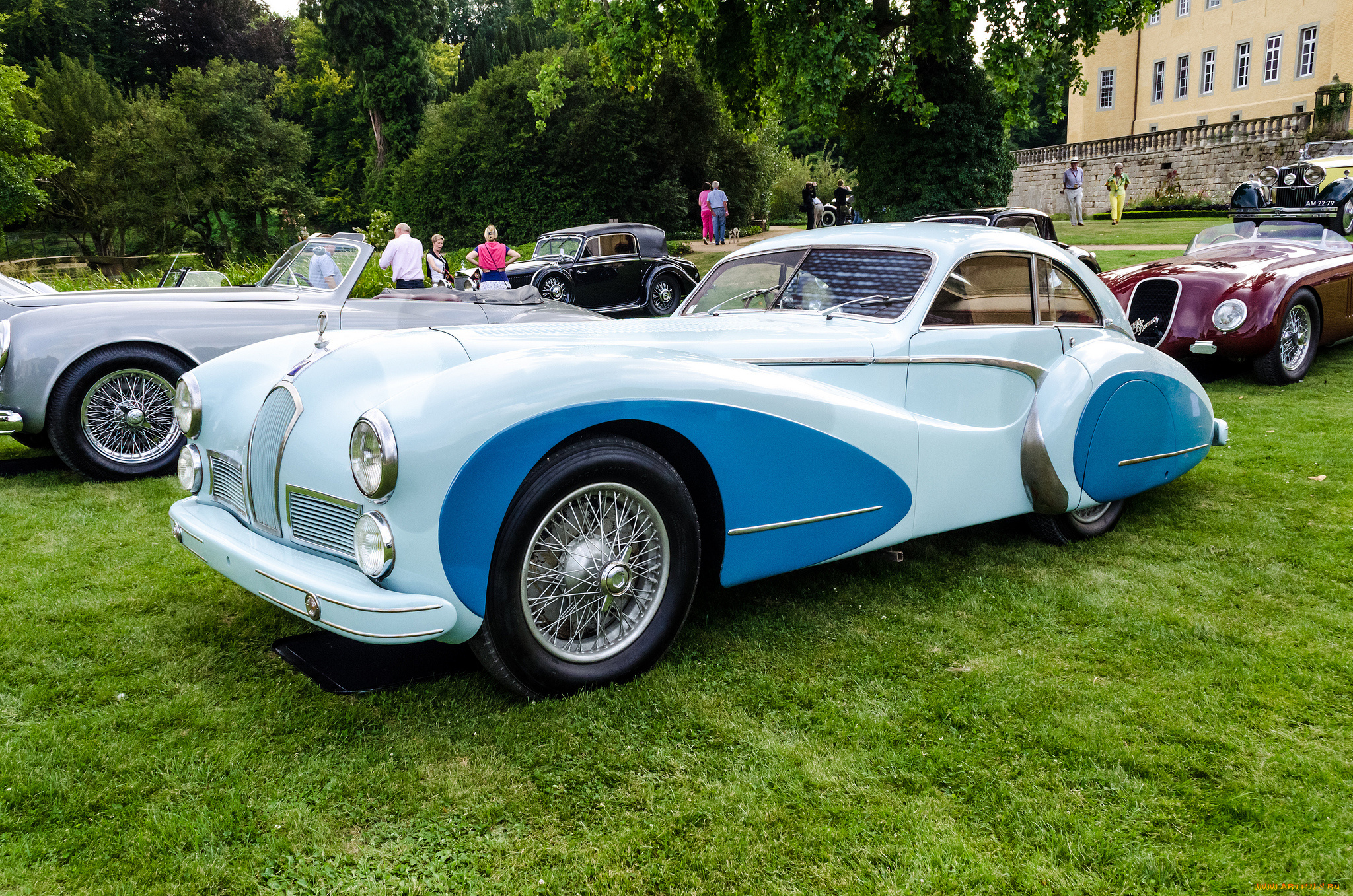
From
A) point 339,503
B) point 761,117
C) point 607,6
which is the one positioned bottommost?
point 339,503

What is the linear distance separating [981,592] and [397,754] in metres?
2.54

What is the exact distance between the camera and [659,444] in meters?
3.19

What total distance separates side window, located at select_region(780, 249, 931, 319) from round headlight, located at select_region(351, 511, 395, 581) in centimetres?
236

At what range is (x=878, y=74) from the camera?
1670 centimetres

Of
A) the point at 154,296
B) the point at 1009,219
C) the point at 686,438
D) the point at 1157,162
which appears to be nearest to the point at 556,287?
the point at 1009,219

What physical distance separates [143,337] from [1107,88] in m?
50.2

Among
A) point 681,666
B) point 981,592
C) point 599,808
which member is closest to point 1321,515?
point 981,592

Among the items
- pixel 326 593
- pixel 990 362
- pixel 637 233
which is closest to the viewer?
pixel 326 593

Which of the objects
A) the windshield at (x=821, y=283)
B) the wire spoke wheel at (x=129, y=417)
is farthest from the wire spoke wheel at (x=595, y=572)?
the wire spoke wheel at (x=129, y=417)

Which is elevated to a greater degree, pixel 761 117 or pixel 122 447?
pixel 761 117

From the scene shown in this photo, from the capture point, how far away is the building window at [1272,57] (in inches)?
1479

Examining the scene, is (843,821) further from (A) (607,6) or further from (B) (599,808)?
(A) (607,6)

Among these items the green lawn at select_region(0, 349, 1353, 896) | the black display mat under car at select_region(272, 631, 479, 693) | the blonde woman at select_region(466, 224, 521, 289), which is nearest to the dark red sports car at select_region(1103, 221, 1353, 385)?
the green lawn at select_region(0, 349, 1353, 896)

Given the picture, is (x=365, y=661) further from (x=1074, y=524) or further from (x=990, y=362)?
(x=1074, y=524)
